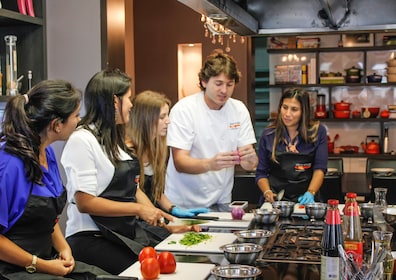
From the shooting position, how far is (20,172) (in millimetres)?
2434

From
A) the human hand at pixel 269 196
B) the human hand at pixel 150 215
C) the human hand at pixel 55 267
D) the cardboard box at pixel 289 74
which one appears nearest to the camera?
the human hand at pixel 55 267

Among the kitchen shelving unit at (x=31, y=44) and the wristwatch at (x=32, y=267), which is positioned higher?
the kitchen shelving unit at (x=31, y=44)

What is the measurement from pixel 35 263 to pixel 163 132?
1.31 m

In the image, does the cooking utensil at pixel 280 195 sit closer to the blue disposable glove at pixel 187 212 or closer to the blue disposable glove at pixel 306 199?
the blue disposable glove at pixel 306 199

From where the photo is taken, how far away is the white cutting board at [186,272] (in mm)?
2146

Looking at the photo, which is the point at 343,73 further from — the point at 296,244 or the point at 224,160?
the point at 296,244

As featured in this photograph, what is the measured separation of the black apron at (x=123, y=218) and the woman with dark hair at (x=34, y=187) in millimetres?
224

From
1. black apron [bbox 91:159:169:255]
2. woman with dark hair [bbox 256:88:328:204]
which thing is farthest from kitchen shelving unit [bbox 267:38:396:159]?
black apron [bbox 91:159:169:255]

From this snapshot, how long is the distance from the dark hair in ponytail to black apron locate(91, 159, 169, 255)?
1.52 ft

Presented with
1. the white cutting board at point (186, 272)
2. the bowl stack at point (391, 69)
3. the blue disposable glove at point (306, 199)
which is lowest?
the white cutting board at point (186, 272)

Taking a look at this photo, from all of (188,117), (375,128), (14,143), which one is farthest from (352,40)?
(14,143)

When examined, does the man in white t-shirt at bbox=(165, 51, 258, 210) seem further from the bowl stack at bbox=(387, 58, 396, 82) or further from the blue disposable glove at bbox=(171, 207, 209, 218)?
the bowl stack at bbox=(387, 58, 396, 82)

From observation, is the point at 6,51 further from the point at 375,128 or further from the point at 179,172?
the point at 375,128

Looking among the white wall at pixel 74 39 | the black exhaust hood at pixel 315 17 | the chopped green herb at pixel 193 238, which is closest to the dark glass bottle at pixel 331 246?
the chopped green herb at pixel 193 238
